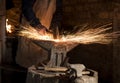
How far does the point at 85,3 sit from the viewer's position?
9.47 metres

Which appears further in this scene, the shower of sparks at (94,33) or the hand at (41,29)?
the shower of sparks at (94,33)

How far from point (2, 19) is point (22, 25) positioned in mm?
763

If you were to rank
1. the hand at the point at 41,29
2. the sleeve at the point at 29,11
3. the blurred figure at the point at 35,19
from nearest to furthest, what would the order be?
1. the hand at the point at 41,29
2. the sleeve at the point at 29,11
3. the blurred figure at the point at 35,19

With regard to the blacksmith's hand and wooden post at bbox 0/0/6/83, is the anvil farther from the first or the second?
wooden post at bbox 0/0/6/83

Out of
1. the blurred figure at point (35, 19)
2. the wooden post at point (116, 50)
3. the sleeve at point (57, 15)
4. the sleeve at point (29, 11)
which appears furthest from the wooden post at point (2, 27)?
the wooden post at point (116, 50)

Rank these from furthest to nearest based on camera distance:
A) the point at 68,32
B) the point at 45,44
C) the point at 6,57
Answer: the point at 68,32 < the point at 6,57 < the point at 45,44

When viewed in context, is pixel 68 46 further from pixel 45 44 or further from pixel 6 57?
pixel 6 57

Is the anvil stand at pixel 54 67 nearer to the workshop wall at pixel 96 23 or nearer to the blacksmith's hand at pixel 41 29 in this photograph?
the blacksmith's hand at pixel 41 29

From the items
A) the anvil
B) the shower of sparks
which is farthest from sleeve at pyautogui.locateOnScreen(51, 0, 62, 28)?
the anvil

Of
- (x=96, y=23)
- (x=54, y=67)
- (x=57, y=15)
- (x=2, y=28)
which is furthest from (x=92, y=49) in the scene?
(x=54, y=67)

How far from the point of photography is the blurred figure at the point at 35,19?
749 cm

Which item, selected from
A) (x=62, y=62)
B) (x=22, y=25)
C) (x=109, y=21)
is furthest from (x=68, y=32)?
(x=62, y=62)

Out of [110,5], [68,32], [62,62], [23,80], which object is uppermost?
[110,5]

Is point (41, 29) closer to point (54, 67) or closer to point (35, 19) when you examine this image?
point (35, 19)
